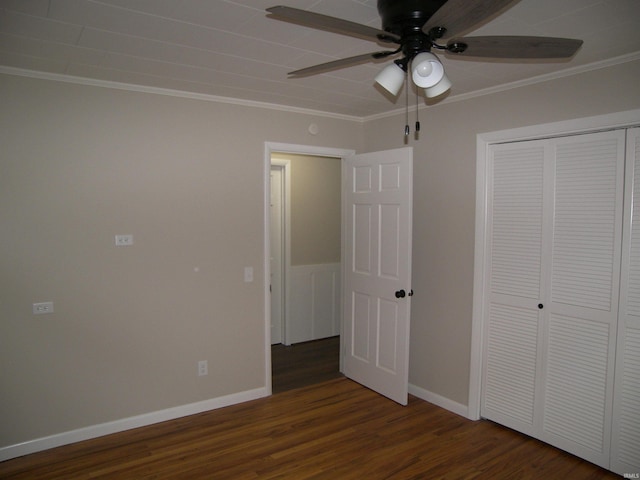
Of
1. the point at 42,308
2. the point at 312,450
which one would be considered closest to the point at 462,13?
the point at 312,450

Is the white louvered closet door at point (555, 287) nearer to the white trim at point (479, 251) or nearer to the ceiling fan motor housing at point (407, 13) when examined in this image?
the white trim at point (479, 251)

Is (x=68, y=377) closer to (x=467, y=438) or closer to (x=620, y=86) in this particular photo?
(x=467, y=438)

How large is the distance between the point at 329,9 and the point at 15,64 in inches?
81.1

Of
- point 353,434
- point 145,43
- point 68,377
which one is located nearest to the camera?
point 145,43

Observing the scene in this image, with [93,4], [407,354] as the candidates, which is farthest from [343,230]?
[93,4]

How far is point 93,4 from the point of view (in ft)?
6.04

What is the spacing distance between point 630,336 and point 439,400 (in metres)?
1.57

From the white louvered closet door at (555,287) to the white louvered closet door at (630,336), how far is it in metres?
0.04

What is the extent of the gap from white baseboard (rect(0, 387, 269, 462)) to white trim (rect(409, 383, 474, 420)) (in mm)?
1346

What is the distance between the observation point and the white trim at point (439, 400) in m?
3.41

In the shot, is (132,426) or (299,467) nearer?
(299,467)

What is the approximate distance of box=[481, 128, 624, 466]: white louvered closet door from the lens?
263cm

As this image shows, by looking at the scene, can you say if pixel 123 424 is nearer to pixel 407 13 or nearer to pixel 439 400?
pixel 439 400

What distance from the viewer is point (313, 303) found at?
17.5ft
